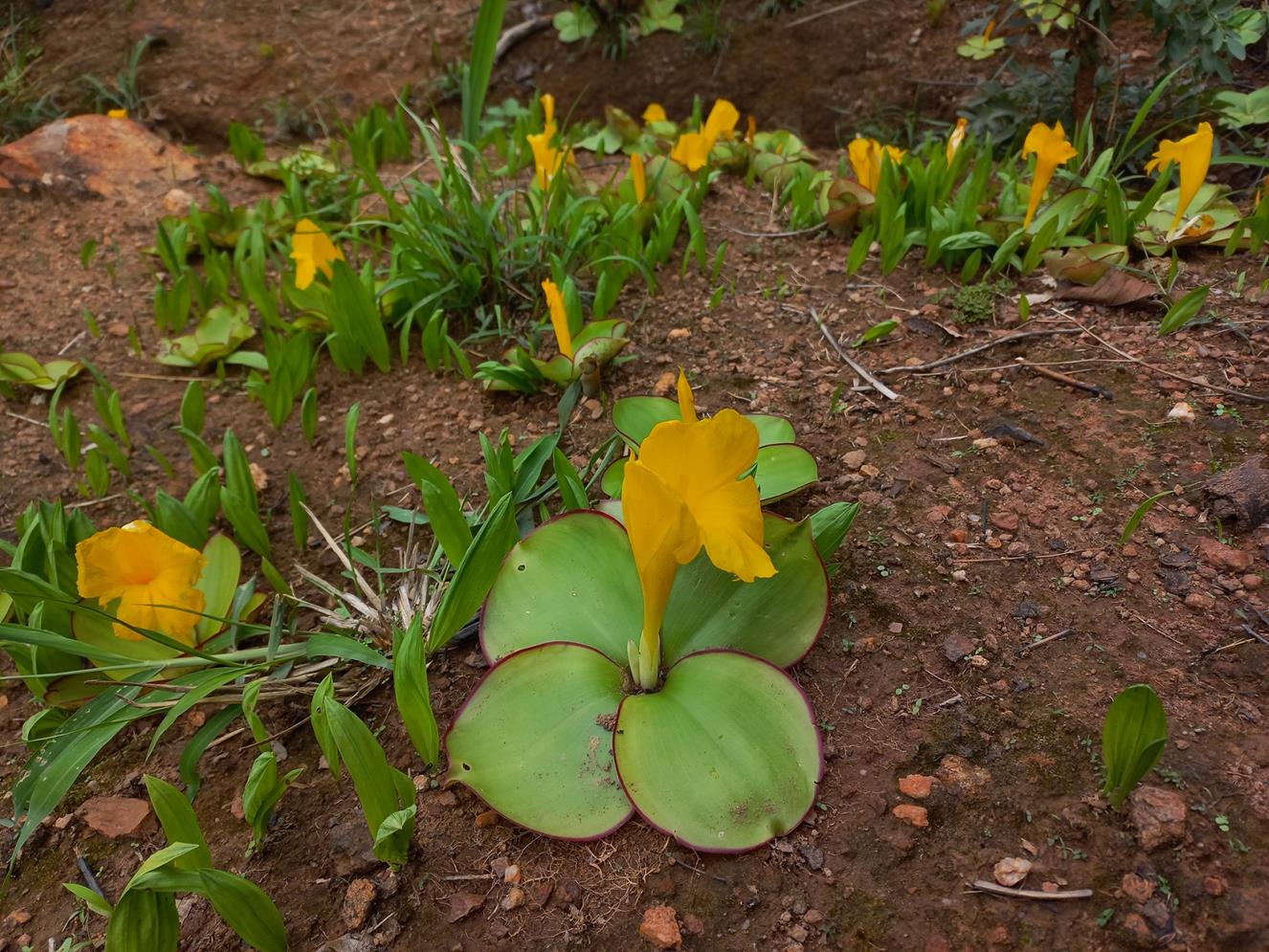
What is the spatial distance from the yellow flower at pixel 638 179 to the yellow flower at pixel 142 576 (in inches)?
60.2

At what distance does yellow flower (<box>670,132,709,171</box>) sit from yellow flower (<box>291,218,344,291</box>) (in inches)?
45.1

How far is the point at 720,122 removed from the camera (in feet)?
9.16

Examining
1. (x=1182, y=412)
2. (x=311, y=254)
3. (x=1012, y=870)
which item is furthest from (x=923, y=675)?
(x=311, y=254)

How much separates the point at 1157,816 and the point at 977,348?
1076mm

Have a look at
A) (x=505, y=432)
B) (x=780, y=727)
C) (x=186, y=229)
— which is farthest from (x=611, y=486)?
(x=186, y=229)

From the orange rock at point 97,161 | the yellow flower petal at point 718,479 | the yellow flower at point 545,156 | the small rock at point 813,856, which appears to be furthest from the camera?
the orange rock at point 97,161

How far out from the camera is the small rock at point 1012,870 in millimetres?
894

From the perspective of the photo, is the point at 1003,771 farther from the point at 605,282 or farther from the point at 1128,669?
the point at 605,282

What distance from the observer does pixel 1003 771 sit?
1.00m

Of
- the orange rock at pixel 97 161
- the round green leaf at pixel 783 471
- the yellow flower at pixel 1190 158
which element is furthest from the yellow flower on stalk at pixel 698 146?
the orange rock at pixel 97 161

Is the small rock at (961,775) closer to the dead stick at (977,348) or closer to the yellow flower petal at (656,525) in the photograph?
the yellow flower petal at (656,525)

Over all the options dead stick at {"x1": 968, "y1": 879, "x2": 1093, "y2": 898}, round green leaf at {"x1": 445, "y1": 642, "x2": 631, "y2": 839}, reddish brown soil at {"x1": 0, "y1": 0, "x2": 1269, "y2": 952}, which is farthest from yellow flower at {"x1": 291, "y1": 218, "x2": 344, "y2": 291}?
dead stick at {"x1": 968, "y1": 879, "x2": 1093, "y2": 898}

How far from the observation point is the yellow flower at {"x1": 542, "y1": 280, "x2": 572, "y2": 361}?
1580mm

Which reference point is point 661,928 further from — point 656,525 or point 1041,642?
point 1041,642
